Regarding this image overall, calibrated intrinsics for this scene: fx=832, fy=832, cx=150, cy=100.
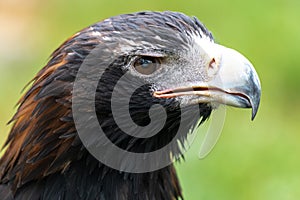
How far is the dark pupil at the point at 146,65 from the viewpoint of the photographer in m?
4.13

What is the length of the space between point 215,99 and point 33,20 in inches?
288

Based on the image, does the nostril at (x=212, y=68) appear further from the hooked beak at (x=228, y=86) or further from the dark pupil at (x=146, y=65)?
the dark pupil at (x=146, y=65)

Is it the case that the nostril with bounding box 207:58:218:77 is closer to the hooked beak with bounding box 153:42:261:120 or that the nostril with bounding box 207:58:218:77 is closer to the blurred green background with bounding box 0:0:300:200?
the hooked beak with bounding box 153:42:261:120

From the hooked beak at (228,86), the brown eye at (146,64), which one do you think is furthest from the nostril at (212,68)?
the brown eye at (146,64)

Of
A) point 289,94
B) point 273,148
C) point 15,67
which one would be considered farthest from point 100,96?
point 15,67

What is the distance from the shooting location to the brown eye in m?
4.13

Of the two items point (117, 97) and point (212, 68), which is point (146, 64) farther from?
point (212, 68)

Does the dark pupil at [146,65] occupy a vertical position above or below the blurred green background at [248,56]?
above

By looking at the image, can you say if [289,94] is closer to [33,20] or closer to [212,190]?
[212,190]

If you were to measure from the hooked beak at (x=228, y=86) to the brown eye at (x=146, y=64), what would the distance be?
119 millimetres

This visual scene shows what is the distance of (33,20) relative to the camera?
11.1 meters

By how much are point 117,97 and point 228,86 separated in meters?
0.57

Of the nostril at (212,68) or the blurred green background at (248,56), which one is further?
the blurred green background at (248,56)

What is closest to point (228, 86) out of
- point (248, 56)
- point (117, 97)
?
point (117, 97)
